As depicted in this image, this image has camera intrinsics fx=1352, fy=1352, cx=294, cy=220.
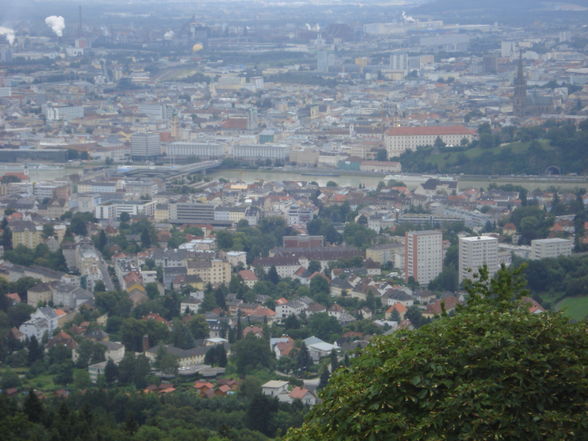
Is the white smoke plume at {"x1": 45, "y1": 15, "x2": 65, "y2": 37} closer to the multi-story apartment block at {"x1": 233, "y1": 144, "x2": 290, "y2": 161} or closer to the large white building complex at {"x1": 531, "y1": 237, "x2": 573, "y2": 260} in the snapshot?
the multi-story apartment block at {"x1": 233, "y1": 144, "x2": 290, "y2": 161}

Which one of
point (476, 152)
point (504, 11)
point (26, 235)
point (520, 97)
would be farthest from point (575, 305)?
point (504, 11)

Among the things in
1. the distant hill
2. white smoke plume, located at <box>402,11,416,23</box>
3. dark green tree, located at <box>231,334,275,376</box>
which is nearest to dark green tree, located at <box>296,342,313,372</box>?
dark green tree, located at <box>231,334,275,376</box>

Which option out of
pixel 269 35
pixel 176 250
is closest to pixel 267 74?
pixel 269 35

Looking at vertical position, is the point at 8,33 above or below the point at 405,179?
above

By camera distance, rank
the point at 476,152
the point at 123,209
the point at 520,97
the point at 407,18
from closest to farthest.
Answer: the point at 123,209, the point at 476,152, the point at 520,97, the point at 407,18

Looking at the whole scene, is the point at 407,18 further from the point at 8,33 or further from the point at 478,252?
the point at 478,252

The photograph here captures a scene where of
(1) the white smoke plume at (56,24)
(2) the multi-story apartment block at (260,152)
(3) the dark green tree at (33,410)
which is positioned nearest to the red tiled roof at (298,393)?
(3) the dark green tree at (33,410)

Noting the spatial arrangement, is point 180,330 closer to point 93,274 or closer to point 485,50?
point 93,274

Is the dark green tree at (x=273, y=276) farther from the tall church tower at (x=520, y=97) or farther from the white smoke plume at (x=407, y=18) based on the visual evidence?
the white smoke plume at (x=407, y=18)
